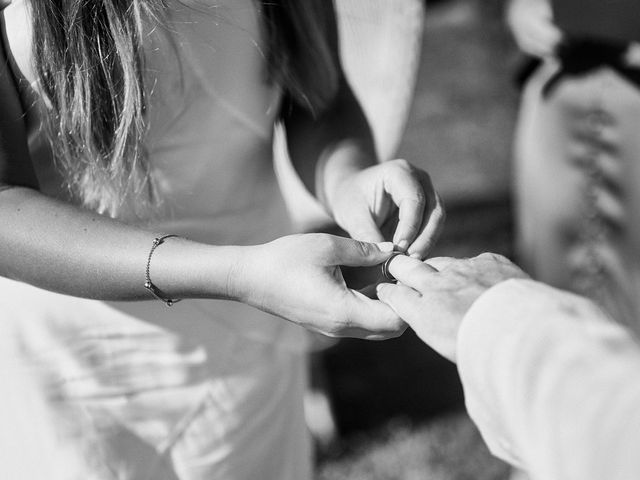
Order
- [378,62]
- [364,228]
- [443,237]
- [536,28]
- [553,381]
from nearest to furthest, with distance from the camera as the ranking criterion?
[553,381], [364,228], [378,62], [536,28], [443,237]

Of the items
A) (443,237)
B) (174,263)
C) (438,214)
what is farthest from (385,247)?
(443,237)

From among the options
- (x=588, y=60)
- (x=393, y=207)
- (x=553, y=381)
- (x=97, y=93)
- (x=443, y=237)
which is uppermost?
(x=97, y=93)

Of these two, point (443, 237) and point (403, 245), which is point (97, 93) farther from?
point (443, 237)

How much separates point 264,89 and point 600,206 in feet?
4.14

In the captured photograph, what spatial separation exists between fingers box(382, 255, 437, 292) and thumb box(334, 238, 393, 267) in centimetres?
2

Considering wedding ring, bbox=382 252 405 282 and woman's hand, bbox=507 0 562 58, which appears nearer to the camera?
wedding ring, bbox=382 252 405 282

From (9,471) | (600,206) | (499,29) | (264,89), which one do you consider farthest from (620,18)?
(499,29)

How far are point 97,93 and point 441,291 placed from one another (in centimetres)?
51

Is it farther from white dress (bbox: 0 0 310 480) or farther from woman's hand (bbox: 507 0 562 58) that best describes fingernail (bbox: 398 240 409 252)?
woman's hand (bbox: 507 0 562 58)

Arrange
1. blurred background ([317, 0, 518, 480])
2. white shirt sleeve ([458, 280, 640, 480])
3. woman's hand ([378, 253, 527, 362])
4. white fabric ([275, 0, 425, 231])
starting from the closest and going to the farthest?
white shirt sleeve ([458, 280, 640, 480])
woman's hand ([378, 253, 527, 362])
white fabric ([275, 0, 425, 231])
blurred background ([317, 0, 518, 480])

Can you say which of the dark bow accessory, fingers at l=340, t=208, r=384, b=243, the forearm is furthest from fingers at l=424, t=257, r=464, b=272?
the dark bow accessory

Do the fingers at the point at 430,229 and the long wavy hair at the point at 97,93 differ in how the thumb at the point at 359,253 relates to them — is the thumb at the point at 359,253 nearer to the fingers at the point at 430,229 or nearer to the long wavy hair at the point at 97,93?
the fingers at the point at 430,229

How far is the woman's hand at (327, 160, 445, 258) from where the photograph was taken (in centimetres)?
109

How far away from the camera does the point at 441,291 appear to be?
92 cm
